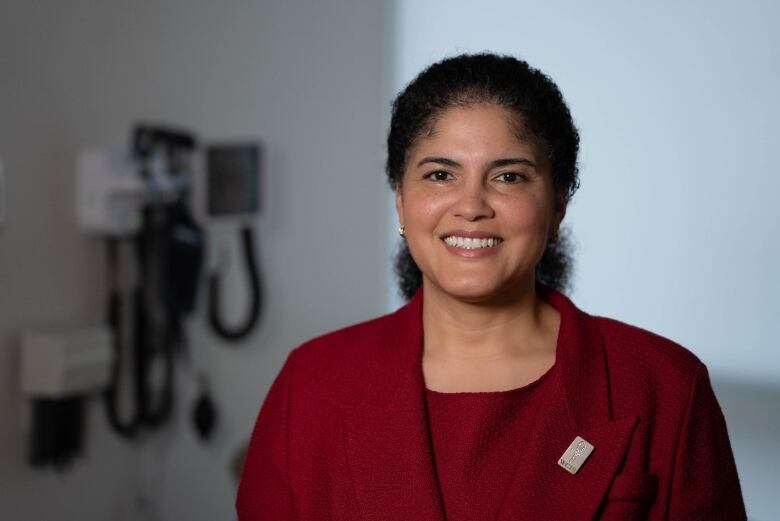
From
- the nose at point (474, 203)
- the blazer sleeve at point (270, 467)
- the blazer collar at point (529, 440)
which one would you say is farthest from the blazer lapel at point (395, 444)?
the nose at point (474, 203)

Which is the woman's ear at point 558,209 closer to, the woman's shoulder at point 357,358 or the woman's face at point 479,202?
the woman's face at point 479,202

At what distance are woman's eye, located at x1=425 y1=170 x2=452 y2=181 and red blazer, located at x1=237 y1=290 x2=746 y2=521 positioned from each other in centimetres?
21

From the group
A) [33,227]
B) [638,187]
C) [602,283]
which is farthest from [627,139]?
[33,227]

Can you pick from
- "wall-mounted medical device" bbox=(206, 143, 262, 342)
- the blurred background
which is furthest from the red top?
"wall-mounted medical device" bbox=(206, 143, 262, 342)

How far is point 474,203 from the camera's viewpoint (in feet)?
3.46

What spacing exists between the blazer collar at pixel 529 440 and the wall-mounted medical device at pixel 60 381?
0.72 metres

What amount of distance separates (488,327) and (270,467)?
0.35m

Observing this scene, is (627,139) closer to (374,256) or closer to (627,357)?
(374,256)

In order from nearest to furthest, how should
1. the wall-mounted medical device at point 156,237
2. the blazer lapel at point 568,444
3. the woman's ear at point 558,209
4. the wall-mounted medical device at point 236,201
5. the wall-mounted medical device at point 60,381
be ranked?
the blazer lapel at point 568,444
the woman's ear at point 558,209
the wall-mounted medical device at point 60,381
the wall-mounted medical device at point 156,237
the wall-mounted medical device at point 236,201

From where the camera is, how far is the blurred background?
1.66 meters

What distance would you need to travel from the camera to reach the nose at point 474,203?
105 centimetres

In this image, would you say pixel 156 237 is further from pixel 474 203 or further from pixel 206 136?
pixel 474 203

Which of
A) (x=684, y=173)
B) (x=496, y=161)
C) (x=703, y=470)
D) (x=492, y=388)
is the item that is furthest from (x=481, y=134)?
(x=684, y=173)

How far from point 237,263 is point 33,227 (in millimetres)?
683
